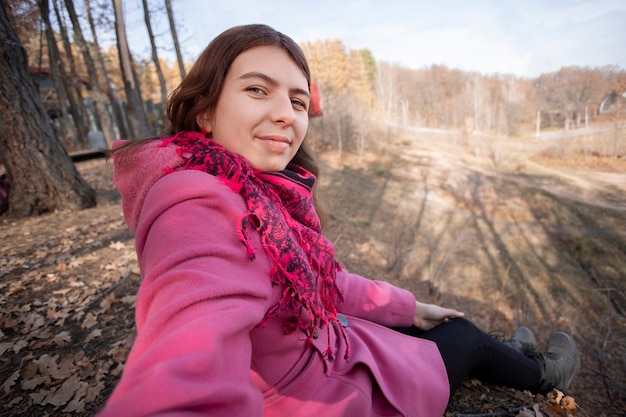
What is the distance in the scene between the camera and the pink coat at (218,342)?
0.69m

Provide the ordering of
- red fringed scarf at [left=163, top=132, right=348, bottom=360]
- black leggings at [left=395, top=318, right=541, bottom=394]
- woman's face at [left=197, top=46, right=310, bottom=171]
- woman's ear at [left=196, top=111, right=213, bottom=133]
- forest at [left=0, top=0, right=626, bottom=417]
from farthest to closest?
forest at [left=0, top=0, right=626, bottom=417], black leggings at [left=395, top=318, right=541, bottom=394], woman's ear at [left=196, top=111, right=213, bottom=133], woman's face at [left=197, top=46, right=310, bottom=171], red fringed scarf at [left=163, top=132, right=348, bottom=360]

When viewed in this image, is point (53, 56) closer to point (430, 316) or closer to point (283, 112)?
point (283, 112)

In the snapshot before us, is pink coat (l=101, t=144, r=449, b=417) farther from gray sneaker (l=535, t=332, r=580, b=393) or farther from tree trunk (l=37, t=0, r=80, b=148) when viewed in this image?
tree trunk (l=37, t=0, r=80, b=148)

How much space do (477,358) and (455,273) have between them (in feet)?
22.7

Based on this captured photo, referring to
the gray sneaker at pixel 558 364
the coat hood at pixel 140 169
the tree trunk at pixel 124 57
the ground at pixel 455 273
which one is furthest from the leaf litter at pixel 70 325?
the tree trunk at pixel 124 57

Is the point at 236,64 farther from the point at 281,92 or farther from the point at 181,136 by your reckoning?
the point at 181,136

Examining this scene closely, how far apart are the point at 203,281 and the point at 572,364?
2604mm

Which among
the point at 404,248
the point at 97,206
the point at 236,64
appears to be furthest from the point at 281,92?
the point at 404,248

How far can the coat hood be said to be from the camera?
1.10 metres

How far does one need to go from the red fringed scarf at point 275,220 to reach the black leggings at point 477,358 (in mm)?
778

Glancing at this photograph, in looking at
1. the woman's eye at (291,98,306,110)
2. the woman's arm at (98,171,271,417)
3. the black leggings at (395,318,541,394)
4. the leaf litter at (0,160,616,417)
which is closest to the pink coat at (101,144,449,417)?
the woman's arm at (98,171,271,417)

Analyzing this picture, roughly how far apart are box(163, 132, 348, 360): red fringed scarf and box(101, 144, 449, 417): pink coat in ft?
0.13

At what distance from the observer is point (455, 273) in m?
8.12

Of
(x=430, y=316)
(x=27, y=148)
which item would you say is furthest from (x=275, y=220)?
(x=27, y=148)
